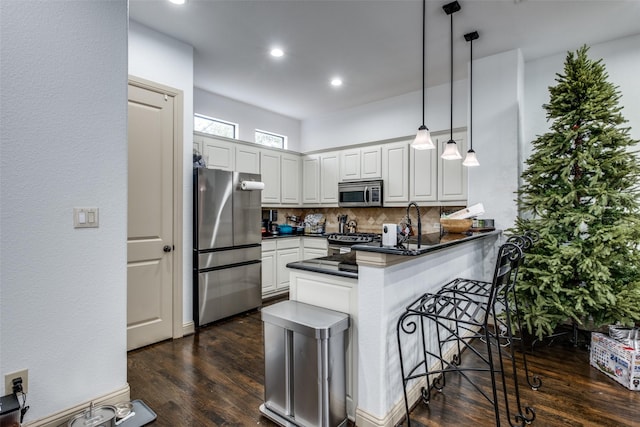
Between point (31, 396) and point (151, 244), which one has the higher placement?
point (151, 244)

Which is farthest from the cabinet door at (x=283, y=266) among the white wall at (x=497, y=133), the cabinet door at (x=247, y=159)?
the white wall at (x=497, y=133)

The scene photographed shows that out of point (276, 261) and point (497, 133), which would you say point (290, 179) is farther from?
point (497, 133)

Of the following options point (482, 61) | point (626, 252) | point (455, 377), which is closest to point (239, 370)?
point (455, 377)

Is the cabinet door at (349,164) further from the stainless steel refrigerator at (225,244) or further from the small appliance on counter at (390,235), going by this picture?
the small appliance on counter at (390,235)

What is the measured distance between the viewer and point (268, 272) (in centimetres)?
450

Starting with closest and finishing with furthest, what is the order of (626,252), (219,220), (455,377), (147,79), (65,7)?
1. (65,7)
2. (455,377)
3. (626,252)
4. (147,79)
5. (219,220)

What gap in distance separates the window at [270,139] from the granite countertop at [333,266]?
3.36 m

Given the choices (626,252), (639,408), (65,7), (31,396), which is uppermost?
(65,7)

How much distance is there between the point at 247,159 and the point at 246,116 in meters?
0.94

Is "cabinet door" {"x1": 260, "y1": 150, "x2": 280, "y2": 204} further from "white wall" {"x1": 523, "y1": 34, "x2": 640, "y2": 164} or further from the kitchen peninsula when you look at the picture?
"white wall" {"x1": 523, "y1": 34, "x2": 640, "y2": 164}

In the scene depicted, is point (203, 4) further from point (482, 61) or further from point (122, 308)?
point (482, 61)

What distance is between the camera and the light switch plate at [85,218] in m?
1.81

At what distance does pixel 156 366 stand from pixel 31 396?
994 mm

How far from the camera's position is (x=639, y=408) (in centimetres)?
204
